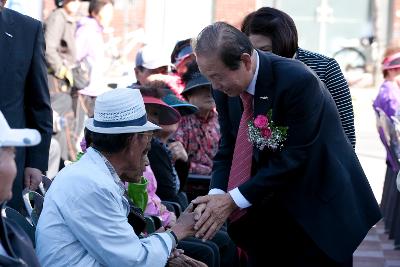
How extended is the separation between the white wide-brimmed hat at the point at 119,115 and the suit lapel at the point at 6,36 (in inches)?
44.9

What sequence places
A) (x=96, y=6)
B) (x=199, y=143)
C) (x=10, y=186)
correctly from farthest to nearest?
(x=96, y=6) → (x=199, y=143) → (x=10, y=186)

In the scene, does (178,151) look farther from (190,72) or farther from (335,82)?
(335,82)

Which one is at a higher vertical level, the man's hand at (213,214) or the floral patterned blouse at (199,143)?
the man's hand at (213,214)

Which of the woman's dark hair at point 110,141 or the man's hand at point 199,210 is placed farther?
the man's hand at point 199,210

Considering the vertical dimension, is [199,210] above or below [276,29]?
below

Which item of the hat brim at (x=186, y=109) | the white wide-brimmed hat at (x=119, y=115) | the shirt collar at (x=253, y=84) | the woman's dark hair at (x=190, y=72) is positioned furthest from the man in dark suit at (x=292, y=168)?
the woman's dark hair at (x=190, y=72)

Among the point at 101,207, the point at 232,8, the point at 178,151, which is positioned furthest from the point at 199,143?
the point at 232,8

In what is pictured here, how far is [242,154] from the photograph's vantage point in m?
4.76

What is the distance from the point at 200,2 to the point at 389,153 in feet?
37.6

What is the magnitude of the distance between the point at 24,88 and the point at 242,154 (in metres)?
1.48

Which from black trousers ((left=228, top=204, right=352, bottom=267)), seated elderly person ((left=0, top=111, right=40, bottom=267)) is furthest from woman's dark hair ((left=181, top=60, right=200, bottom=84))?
seated elderly person ((left=0, top=111, right=40, bottom=267))

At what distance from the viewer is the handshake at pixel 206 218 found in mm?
4645

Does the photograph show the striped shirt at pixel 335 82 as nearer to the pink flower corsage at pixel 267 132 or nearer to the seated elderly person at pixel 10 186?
the pink flower corsage at pixel 267 132

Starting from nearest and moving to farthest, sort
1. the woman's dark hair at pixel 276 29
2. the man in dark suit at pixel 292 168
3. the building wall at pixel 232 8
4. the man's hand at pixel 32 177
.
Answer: the man in dark suit at pixel 292 168 < the woman's dark hair at pixel 276 29 < the man's hand at pixel 32 177 < the building wall at pixel 232 8
